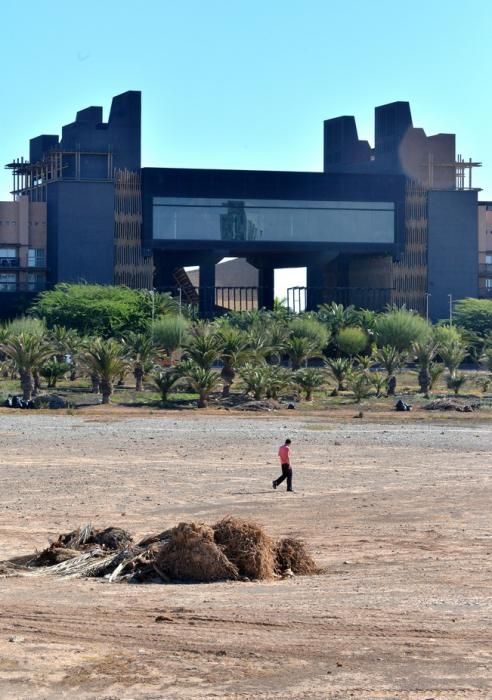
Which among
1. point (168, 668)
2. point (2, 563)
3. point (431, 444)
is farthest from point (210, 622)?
point (431, 444)

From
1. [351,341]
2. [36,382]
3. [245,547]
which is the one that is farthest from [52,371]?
[245,547]

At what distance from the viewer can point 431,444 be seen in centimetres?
3738

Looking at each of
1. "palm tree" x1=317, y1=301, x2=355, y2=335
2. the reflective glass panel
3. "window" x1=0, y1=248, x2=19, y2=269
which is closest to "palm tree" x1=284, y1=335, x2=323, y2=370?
"palm tree" x1=317, y1=301, x2=355, y2=335

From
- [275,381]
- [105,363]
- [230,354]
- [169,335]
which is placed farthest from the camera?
[169,335]

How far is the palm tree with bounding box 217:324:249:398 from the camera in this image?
5459 cm

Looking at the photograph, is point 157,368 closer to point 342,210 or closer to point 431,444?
point 431,444

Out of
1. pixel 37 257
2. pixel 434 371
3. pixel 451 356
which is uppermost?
pixel 37 257

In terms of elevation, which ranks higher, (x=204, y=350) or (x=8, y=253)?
(x=8, y=253)

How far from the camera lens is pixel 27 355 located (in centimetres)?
5038

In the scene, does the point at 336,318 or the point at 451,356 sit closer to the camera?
the point at 451,356

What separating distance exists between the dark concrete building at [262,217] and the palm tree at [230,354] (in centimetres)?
4241

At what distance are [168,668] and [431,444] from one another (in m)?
25.4

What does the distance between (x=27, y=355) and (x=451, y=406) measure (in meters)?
16.1

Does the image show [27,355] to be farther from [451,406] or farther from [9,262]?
[9,262]
